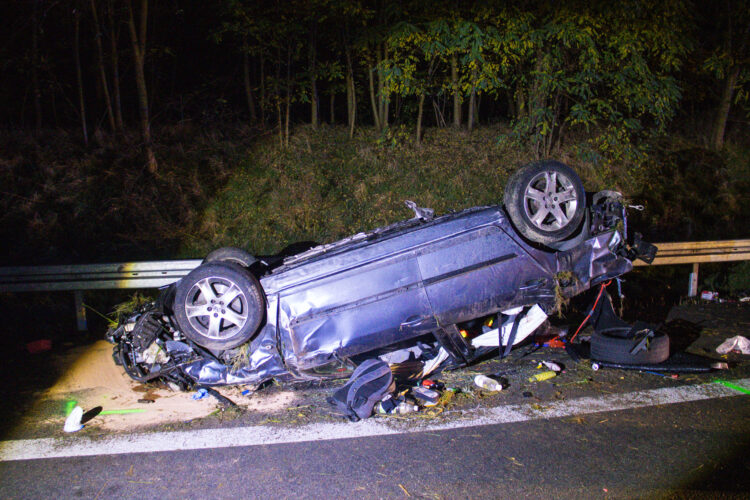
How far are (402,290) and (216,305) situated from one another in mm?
1665

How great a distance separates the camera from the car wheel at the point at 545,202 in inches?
179

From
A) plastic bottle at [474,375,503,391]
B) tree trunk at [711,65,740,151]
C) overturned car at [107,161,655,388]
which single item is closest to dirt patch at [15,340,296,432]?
overturned car at [107,161,655,388]

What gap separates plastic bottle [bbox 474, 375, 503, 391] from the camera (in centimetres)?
450

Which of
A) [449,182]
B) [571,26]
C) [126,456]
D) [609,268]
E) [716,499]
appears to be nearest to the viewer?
[716,499]

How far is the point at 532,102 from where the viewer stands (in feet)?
37.3

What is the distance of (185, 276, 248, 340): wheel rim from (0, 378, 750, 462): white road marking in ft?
2.95

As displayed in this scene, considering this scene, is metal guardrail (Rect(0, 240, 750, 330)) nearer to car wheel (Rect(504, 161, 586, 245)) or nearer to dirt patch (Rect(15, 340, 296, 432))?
dirt patch (Rect(15, 340, 296, 432))

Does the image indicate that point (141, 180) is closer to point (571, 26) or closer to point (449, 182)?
point (449, 182)

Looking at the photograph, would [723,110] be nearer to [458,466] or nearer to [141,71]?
[141,71]

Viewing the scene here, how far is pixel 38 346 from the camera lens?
604 centimetres

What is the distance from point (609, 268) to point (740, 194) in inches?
426

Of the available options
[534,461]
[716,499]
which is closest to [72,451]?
[534,461]

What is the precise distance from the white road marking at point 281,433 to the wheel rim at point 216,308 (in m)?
0.90

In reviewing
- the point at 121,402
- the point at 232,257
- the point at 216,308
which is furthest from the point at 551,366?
the point at 121,402
